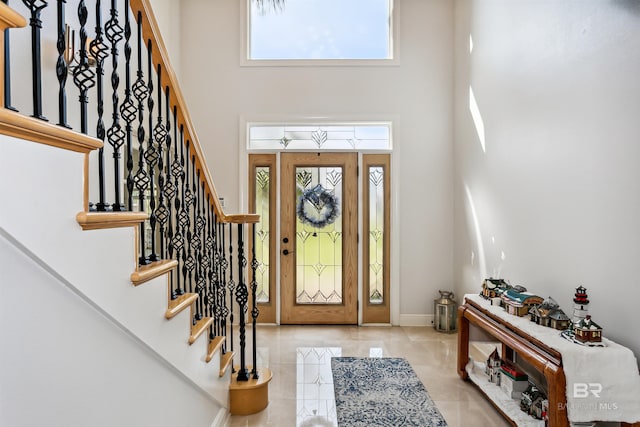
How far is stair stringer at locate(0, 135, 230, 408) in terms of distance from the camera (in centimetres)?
80

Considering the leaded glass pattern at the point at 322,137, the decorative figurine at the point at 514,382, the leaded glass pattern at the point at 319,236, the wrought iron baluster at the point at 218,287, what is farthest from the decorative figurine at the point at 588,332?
the leaded glass pattern at the point at 322,137

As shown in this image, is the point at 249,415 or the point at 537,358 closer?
the point at 537,358

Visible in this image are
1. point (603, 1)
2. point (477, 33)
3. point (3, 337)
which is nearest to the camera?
point (3, 337)

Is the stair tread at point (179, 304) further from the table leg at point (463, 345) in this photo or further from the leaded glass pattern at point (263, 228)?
the leaded glass pattern at point (263, 228)

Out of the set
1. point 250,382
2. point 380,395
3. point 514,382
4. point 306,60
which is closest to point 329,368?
point 380,395

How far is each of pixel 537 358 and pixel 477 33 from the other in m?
3.26

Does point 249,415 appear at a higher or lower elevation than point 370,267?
lower

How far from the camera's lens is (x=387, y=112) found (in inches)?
183

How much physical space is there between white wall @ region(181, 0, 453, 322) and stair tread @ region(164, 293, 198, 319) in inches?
113

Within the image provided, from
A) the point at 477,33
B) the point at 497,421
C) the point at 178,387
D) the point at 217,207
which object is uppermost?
the point at 477,33

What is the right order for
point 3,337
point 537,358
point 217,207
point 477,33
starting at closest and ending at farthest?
1. point 3,337
2. point 537,358
3. point 217,207
4. point 477,33

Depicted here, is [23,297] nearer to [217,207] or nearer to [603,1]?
[217,207]

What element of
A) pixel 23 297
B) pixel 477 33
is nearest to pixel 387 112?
pixel 477 33

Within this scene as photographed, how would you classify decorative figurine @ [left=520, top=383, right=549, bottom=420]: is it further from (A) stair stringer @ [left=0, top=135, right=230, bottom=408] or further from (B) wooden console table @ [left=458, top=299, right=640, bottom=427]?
(A) stair stringer @ [left=0, top=135, right=230, bottom=408]
